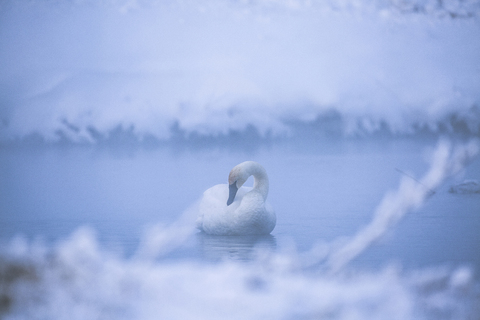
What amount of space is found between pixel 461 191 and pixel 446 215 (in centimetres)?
65

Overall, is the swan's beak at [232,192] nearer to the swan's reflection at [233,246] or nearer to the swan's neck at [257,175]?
the swan's neck at [257,175]

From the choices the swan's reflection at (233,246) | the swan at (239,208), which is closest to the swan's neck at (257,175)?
the swan at (239,208)

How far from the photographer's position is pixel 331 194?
14.1 feet

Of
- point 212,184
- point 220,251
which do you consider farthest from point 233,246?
point 212,184

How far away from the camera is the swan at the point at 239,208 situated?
10.6 ft

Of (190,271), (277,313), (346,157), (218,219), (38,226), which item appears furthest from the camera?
(346,157)

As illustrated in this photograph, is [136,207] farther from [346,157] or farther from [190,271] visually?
[346,157]

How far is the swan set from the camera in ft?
10.6

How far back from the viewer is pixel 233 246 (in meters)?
3.07

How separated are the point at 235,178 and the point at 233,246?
1.44ft

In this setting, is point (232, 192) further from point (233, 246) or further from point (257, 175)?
point (233, 246)

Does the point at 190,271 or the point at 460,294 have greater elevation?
the point at 190,271

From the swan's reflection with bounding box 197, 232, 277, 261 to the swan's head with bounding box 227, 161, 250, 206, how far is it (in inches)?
9.0

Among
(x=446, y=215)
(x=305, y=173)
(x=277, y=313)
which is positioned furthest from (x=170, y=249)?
(x=305, y=173)
